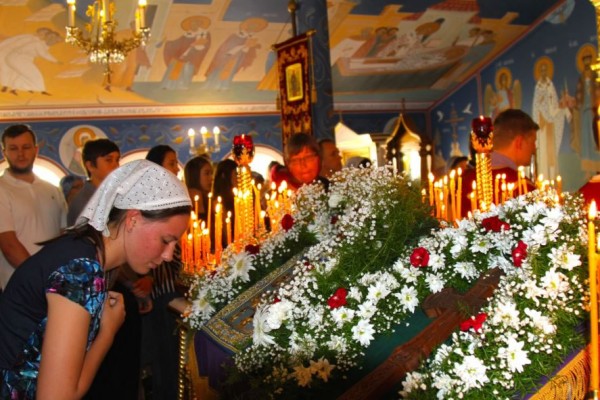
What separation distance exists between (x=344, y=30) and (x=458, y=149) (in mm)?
4890

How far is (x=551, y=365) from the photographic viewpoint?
6.87 ft

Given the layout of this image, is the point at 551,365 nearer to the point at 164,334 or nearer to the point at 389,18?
the point at 164,334

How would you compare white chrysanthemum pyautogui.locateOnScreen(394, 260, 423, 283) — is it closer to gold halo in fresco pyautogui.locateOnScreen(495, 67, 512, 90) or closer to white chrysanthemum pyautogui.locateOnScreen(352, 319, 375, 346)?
white chrysanthemum pyautogui.locateOnScreen(352, 319, 375, 346)

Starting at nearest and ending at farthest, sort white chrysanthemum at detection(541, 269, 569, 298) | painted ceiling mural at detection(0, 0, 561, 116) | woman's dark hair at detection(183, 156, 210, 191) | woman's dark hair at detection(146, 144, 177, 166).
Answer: white chrysanthemum at detection(541, 269, 569, 298), woman's dark hair at detection(146, 144, 177, 166), woman's dark hair at detection(183, 156, 210, 191), painted ceiling mural at detection(0, 0, 561, 116)

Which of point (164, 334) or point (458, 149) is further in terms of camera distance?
point (458, 149)

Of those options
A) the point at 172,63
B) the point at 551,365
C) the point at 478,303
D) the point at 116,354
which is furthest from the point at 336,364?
the point at 172,63

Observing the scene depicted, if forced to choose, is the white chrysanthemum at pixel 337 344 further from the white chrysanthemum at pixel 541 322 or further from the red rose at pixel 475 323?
the white chrysanthemum at pixel 541 322

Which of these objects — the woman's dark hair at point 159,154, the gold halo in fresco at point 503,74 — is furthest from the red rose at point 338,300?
the gold halo in fresco at point 503,74

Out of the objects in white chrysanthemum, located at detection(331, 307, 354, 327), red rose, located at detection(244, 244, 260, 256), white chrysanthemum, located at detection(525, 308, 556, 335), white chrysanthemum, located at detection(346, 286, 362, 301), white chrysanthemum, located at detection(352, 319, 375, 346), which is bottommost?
white chrysanthemum, located at detection(352, 319, 375, 346)

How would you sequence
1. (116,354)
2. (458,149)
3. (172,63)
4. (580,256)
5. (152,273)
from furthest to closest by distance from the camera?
1. (458,149)
2. (172,63)
3. (152,273)
4. (116,354)
5. (580,256)

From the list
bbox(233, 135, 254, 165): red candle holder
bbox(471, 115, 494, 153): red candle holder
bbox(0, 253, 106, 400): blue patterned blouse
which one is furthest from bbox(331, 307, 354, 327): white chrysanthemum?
bbox(233, 135, 254, 165): red candle holder

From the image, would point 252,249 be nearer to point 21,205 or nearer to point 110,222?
point 110,222

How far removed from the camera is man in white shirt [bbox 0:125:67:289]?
15.0 ft

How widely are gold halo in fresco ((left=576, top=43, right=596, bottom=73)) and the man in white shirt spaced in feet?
36.7
